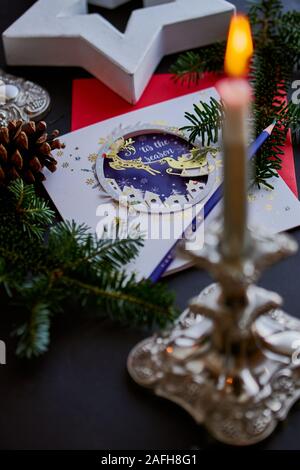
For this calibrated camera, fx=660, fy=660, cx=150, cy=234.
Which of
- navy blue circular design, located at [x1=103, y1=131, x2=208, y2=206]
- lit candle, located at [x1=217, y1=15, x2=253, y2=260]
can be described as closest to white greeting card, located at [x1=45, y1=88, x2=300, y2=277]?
navy blue circular design, located at [x1=103, y1=131, x2=208, y2=206]

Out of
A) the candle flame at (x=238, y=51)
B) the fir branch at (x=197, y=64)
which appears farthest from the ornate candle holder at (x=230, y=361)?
the fir branch at (x=197, y=64)

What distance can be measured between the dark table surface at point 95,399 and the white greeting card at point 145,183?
0.05 m

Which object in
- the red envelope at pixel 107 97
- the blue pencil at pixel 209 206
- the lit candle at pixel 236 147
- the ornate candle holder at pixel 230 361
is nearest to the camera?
the lit candle at pixel 236 147

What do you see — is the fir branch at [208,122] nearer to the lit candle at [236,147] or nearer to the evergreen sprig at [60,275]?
the evergreen sprig at [60,275]

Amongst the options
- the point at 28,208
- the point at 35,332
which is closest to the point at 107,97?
the point at 28,208

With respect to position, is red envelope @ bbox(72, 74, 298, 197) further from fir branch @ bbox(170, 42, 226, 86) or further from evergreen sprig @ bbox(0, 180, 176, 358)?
evergreen sprig @ bbox(0, 180, 176, 358)

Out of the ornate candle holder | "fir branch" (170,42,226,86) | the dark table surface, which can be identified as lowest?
the dark table surface

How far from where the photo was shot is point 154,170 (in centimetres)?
75

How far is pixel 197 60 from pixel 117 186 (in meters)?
0.22

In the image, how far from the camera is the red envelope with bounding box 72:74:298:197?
82cm

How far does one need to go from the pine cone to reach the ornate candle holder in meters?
0.24

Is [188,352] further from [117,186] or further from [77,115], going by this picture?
[77,115]

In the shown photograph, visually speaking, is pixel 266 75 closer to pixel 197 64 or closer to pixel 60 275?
pixel 197 64

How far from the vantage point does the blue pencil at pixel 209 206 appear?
2.16 feet
